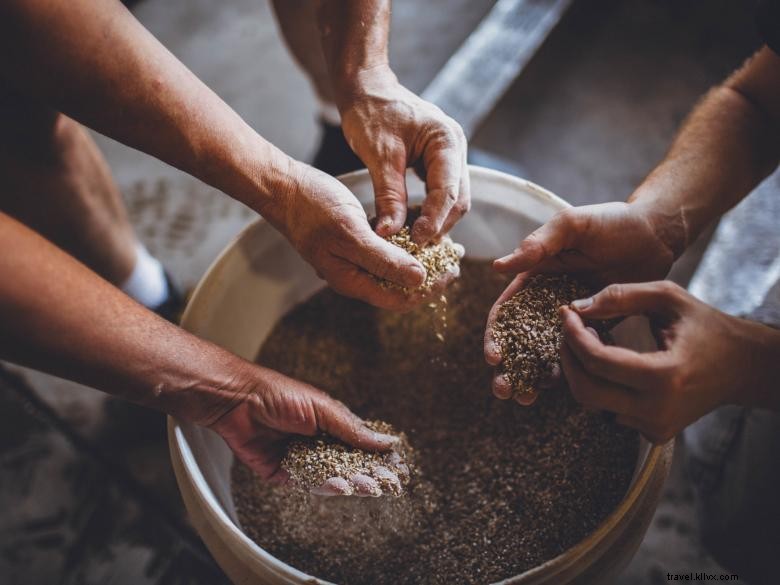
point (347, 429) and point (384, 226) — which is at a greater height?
point (384, 226)

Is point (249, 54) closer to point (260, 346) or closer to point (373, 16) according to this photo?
point (373, 16)

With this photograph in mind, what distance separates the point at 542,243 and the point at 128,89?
2.10 ft

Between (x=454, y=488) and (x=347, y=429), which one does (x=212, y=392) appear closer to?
(x=347, y=429)

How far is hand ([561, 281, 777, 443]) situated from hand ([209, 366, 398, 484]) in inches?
12.4

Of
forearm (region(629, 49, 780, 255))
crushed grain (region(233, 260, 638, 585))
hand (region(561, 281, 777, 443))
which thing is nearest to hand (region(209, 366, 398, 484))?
crushed grain (region(233, 260, 638, 585))

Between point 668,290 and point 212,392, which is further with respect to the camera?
point 212,392

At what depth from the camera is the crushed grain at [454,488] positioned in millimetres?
914

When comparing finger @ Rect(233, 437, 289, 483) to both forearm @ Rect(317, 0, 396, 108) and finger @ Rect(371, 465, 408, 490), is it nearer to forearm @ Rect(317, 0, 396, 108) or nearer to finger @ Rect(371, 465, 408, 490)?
finger @ Rect(371, 465, 408, 490)

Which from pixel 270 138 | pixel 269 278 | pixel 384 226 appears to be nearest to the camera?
pixel 384 226

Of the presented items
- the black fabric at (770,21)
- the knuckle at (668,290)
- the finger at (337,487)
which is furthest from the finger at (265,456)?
the black fabric at (770,21)

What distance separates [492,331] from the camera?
0.89 metres

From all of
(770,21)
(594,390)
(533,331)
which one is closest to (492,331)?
(533,331)

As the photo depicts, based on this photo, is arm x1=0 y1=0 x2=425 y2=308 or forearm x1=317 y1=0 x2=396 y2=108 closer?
arm x1=0 y1=0 x2=425 y2=308

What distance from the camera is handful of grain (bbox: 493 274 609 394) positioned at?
87cm
